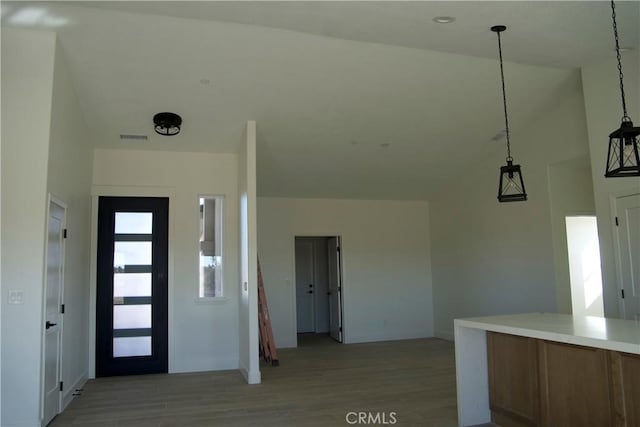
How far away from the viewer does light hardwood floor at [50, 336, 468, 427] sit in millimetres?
4586

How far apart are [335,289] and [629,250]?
17.1ft

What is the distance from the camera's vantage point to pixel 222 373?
6.53m

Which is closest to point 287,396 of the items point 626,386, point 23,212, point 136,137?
point 23,212

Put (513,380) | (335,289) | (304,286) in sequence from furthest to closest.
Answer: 1. (304,286)
2. (335,289)
3. (513,380)

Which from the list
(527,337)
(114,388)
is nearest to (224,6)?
(527,337)

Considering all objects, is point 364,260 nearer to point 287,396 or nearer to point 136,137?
point 287,396

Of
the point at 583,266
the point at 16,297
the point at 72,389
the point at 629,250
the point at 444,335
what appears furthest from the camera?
the point at 444,335

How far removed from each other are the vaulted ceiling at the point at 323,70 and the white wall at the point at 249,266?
482 mm

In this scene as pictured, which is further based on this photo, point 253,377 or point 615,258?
point 253,377

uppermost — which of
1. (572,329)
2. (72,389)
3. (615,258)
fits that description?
(615,258)

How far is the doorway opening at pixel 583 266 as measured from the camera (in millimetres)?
7094

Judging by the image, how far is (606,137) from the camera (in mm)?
5422

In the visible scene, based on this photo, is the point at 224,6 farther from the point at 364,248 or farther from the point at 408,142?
the point at 364,248

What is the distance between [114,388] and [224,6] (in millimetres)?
4430
